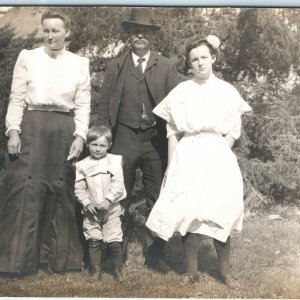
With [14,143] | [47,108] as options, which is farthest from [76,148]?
[14,143]

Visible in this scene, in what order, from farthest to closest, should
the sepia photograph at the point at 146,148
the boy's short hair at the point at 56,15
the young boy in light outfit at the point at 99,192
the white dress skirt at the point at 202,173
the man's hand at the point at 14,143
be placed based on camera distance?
the boy's short hair at the point at 56,15, the man's hand at the point at 14,143, the young boy in light outfit at the point at 99,192, the sepia photograph at the point at 146,148, the white dress skirt at the point at 202,173

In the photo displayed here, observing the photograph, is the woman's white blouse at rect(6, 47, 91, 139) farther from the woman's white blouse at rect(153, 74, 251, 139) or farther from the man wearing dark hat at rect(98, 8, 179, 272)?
the woman's white blouse at rect(153, 74, 251, 139)

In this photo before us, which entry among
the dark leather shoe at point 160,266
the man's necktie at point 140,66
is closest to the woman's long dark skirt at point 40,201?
the dark leather shoe at point 160,266

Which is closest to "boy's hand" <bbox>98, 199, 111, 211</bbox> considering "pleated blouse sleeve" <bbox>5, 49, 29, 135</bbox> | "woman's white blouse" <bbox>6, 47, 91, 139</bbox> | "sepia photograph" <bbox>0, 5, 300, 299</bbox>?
"sepia photograph" <bbox>0, 5, 300, 299</bbox>

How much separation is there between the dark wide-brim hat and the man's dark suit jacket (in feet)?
0.87

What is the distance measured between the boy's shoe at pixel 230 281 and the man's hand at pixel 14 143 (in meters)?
2.25

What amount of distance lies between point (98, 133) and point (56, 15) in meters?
1.24

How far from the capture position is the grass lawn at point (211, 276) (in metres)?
5.07

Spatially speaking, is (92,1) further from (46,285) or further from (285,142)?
(46,285)

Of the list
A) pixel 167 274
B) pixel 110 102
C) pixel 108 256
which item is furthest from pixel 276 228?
pixel 110 102

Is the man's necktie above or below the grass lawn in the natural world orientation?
above

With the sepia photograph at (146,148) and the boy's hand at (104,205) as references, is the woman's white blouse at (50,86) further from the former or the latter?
the boy's hand at (104,205)

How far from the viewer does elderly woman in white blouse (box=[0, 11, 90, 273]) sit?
5.14 meters

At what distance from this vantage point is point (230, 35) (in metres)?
5.39
